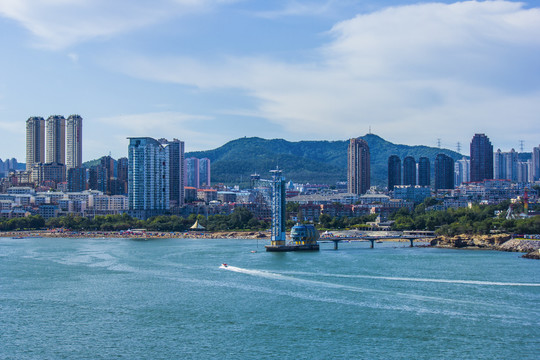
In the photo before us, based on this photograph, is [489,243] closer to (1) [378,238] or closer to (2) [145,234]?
(1) [378,238]

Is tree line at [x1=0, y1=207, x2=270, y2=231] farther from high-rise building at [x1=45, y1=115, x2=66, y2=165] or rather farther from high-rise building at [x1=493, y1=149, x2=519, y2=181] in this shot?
high-rise building at [x1=493, y1=149, x2=519, y2=181]

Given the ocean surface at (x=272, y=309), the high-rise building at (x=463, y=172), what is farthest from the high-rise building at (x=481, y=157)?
the ocean surface at (x=272, y=309)

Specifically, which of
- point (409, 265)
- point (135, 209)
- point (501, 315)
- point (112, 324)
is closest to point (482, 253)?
point (409, 265)

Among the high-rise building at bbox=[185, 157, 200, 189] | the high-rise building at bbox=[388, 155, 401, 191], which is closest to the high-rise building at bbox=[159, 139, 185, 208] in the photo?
the high-rise building at bbox=[388, 155, 401, 191]

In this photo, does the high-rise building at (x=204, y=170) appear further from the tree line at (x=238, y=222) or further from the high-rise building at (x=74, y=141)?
the tree line at (x=238, y=222)

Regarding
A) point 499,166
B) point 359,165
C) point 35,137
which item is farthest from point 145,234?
point 499,166
